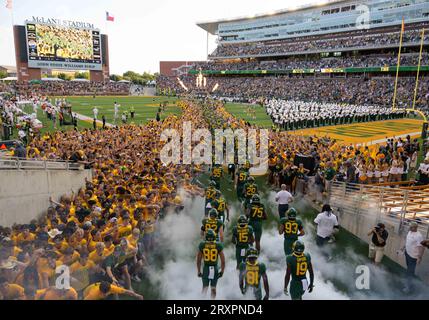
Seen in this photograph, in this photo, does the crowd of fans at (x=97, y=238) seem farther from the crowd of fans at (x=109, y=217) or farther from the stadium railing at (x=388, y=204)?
the stadium railing at (x=388, y=204)

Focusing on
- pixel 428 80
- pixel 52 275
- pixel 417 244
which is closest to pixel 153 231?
pixel 52 275

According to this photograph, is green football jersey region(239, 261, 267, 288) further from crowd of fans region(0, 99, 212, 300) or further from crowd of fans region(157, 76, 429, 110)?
crowd of fans region(157, 76, 429, 110)

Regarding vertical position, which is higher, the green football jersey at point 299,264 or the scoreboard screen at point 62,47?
the scoreboard screen at point 62,47

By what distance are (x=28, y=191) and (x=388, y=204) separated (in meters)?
8.86

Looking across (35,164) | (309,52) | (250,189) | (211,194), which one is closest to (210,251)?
(211,194)

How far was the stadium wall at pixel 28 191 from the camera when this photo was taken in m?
7.97

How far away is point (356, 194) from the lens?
30.3ft

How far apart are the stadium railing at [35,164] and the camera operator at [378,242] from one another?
789cm

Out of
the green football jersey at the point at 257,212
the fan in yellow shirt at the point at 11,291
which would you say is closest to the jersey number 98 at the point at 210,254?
the green football jersey at the point at 257,212

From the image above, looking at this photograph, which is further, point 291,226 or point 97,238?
point 291,226

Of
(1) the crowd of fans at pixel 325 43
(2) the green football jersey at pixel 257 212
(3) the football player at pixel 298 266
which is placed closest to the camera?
(3) the football player at pixel 298 266

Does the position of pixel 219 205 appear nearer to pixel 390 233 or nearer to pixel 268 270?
pixel 268 270

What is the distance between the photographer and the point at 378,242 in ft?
22.7

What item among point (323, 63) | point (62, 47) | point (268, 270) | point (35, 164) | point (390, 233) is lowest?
point (268, 270)
